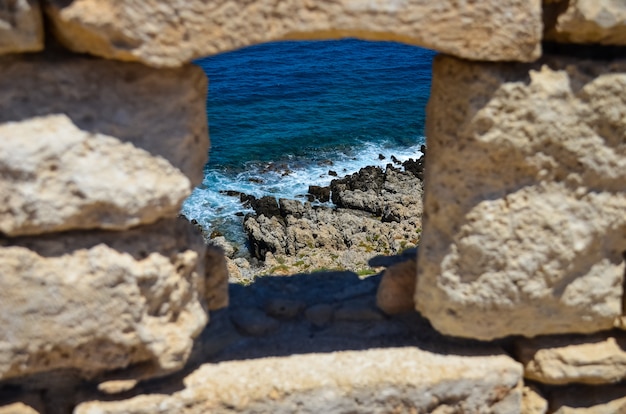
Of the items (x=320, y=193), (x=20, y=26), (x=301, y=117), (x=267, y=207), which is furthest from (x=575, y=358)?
(x=301, y=117)

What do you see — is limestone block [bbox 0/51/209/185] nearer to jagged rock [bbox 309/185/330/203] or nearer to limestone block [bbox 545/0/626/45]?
limestone block [bbox 545/0/626/45]

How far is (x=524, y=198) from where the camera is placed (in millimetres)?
2811

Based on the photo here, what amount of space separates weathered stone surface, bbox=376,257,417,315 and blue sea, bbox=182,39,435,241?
34.4 feet

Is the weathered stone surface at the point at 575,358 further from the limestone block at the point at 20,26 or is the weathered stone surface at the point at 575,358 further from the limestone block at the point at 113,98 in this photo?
the limestone block at the point at 20,26

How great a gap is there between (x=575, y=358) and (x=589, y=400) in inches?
13.1

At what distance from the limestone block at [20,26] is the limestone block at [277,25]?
0.07 m

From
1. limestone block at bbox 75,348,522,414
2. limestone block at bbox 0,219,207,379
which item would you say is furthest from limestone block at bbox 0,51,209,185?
limestone block at bbox 75,348,522,414

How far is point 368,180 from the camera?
51.5ft

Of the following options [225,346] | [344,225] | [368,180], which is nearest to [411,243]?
[344,225]

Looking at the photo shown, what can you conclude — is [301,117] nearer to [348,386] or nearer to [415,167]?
[415,167]

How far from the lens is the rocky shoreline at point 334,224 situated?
1145 cm

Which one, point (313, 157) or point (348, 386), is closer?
point (348, 386)

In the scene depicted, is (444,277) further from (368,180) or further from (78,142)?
(368,180)

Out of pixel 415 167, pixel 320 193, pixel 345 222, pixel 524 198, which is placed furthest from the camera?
pixel 415 167
